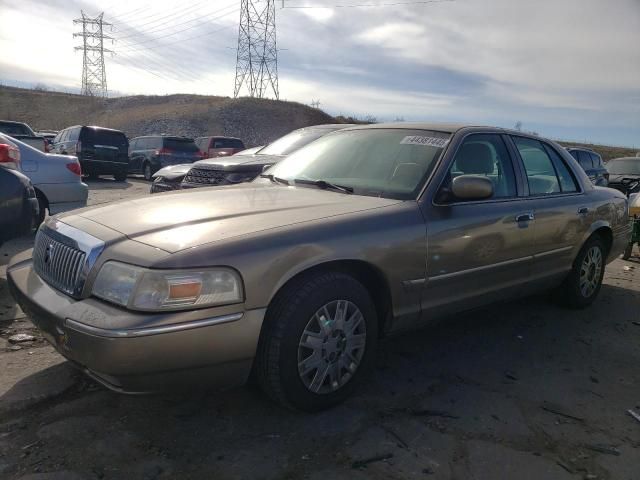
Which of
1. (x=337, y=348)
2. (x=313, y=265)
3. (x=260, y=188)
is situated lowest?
(x=337, y=348)

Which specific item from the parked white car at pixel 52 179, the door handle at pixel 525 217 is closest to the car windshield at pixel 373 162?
the door handle at pixel 525 217

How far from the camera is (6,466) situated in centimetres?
229

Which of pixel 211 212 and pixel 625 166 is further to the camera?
pixel 625 166

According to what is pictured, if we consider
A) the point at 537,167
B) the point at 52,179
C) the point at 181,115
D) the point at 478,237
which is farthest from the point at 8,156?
the point at 181,115

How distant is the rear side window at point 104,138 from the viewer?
16.0 m

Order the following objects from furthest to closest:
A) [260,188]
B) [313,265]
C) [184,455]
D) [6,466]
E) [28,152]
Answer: [28,152], [260,188], [313,265], [184,455], [6,466]

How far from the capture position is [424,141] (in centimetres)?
366

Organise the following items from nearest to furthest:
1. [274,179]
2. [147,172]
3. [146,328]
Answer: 1. [146,328]
2. [274,179]
3. [147,172]

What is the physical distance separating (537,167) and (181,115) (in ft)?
141

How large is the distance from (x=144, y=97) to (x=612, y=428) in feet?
198

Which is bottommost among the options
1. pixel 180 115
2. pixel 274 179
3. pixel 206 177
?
pixel 206 177

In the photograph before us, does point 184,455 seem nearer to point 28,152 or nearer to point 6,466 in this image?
point 6,466

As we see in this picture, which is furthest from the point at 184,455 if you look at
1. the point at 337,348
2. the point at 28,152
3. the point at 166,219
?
the point at 28,152

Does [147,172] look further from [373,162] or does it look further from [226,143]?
[373,162]
